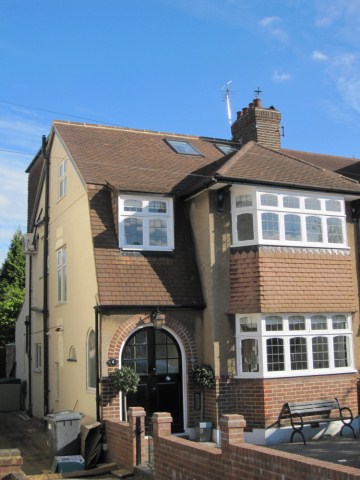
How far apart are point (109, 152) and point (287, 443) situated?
Result: 915cm

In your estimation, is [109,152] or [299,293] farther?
[109,152]

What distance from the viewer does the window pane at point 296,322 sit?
44.6 ft

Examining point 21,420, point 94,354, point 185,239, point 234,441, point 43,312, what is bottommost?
point 21,420

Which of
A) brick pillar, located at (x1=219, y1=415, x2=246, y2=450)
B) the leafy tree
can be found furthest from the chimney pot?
the leafy tree

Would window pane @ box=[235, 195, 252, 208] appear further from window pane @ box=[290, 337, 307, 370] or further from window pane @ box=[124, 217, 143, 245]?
window pane @ box=[290, 337, 307, 370]

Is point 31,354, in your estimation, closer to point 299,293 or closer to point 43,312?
point 43,312

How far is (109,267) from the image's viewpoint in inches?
530

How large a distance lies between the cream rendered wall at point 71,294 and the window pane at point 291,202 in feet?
16.2

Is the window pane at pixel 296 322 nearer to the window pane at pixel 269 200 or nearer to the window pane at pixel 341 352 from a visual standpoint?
the window pane at pixel 341 352

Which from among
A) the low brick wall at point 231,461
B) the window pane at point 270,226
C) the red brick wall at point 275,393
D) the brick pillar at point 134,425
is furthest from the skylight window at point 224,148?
the low brick wall at point 231,461

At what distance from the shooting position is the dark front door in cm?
1333

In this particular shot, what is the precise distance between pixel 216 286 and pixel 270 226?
1987 mm

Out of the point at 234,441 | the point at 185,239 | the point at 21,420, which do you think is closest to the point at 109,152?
the point at 185,239

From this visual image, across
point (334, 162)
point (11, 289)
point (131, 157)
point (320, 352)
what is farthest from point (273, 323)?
point (11, 289)
